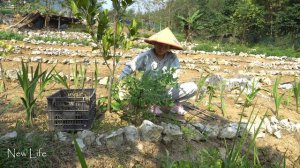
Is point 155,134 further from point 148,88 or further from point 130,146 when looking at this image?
point 148,88

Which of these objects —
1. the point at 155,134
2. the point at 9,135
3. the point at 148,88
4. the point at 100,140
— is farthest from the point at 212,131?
the point at 9,135

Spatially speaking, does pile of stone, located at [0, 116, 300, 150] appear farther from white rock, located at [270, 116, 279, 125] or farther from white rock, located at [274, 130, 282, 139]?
white rock, located at [270, 116, 279, 125]

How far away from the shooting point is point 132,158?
102 inches

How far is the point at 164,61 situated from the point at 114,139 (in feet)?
4.75

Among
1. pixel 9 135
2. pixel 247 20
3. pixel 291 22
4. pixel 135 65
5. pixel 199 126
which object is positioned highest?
pixel 247 20

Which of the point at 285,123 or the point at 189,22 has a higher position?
the point at 189,22

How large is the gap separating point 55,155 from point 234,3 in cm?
2910

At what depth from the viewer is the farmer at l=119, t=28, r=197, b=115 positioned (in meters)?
3.59

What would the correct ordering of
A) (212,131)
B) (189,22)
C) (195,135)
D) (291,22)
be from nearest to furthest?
(195,135) < (212,131) < (189,22) < (291,22)

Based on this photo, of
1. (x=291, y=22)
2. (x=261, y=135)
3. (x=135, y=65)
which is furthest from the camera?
(x=291, y=22)

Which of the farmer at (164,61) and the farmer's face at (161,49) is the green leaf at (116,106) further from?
the farmer's face at (161,49)

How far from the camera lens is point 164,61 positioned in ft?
12.4

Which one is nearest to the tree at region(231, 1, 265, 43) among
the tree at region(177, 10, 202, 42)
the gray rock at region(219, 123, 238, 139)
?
the tree at region(177, 10, 202, 42)

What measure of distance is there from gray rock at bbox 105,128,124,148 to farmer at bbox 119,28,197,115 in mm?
1020
